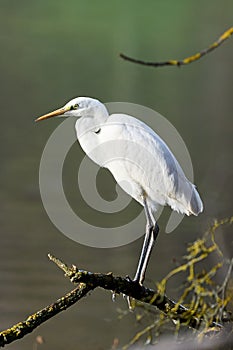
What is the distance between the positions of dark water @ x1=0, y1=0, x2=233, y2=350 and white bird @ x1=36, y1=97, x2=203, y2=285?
134mm

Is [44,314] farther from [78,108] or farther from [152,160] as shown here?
[152,160]

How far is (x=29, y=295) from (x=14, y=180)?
2.55 metres

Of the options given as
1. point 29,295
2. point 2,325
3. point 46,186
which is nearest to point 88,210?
point 46,186

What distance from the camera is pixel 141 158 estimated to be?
323 cm

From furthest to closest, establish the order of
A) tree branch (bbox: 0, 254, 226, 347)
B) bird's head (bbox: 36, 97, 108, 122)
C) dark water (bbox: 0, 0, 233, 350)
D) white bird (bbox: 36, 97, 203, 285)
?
dark water (bbox: 0, 0, 233, 350), white bird (bbox: 36, 97, 203, 285), bird's head (bbox: 36, 97, 108, 122), tree branch (bbox: 0, 254, 226, 347)

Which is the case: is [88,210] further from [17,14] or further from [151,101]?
[17,14]

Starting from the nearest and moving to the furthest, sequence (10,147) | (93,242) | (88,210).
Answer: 1. (93,242)
2. (88,210)
3. (10,147)

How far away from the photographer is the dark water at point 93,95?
560cm

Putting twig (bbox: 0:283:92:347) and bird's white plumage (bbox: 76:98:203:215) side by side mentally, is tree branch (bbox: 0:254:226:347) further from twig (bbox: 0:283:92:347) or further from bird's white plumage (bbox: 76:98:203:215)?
bird's white plumage (bbox: 76:98:203:215)

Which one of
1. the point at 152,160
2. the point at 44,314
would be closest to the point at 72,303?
the point at 44,314

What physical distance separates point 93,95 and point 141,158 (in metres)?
8.25

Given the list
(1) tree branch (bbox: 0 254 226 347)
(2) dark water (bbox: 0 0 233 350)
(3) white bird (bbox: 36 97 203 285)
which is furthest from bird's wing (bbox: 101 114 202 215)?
(1) tree branch (bbox: 0 254 226 347)

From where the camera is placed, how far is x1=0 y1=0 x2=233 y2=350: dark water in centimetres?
560

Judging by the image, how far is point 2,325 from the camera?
533cm
